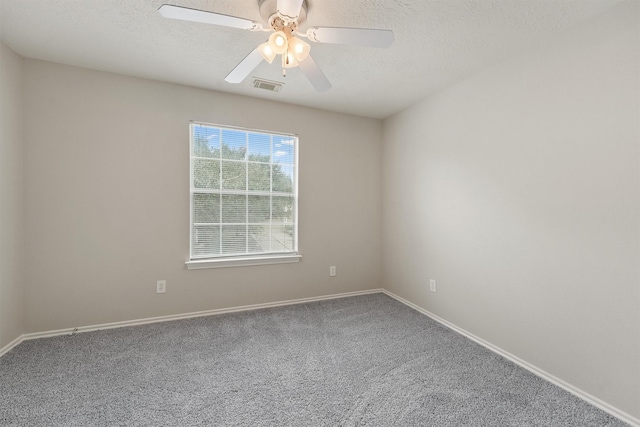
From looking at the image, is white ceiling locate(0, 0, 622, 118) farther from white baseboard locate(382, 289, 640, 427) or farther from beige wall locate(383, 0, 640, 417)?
white baseboard locate(382, 289, 640, 427)

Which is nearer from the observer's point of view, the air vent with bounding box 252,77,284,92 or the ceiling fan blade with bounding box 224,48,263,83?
the ceiling fan blade with bounding box 224,48,263,83

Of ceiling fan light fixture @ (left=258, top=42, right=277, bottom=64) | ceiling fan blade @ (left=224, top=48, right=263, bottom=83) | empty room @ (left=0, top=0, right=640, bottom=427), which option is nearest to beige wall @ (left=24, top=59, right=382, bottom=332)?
empty room @ (left=0, top=0, right=640, bottom=427)

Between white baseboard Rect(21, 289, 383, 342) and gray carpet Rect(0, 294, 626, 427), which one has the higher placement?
white baseboard Rect(21, 289, 383, 342)

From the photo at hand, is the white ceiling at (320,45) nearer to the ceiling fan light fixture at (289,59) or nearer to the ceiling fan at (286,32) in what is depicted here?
the ceiling fan at (286,32)

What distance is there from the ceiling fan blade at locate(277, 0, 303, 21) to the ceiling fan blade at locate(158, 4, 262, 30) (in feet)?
0.58

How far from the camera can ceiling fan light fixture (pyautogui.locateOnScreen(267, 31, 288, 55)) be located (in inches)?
58.9

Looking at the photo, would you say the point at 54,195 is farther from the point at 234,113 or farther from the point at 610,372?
the point at 610,372

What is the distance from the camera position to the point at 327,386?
1.80 metres

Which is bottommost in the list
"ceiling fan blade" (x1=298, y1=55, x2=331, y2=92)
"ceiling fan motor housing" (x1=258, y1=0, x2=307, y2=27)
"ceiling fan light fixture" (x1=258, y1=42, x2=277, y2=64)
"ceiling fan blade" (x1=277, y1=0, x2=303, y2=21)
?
"ceiling fan blade" (x1=298, y1=55, x2=331, y2=92)

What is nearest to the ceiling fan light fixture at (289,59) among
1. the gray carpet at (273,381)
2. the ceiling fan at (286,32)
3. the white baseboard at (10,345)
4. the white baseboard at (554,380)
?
the ceiling fan at (286,32)

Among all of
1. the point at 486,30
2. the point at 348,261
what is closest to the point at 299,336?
the point at 348,261

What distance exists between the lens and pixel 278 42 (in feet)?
4.96

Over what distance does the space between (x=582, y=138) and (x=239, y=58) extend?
2547mm

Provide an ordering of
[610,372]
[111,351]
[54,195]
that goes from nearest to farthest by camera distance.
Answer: [610,372] → [111,351] → [54,195]
